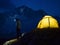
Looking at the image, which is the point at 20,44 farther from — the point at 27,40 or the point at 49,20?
the point at 49,20

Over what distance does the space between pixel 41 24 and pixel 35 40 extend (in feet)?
8.18

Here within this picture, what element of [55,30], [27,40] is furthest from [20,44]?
[55,30]

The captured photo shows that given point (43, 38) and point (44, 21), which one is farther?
point (44, 21)

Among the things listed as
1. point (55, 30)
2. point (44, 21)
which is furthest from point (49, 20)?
point (55, 30)

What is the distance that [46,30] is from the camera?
1.19 metres

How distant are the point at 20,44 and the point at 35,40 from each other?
0.11 meters

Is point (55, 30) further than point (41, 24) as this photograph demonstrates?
No

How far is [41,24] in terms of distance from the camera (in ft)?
11.8

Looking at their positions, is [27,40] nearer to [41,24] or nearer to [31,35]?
[31,35]

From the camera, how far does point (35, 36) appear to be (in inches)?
44.8

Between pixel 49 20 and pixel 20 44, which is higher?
pixel 49 20

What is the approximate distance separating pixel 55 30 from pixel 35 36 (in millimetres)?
158

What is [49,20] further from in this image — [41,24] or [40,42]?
[40,42]

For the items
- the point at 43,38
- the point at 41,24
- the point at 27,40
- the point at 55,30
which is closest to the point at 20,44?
the point at 27,40
